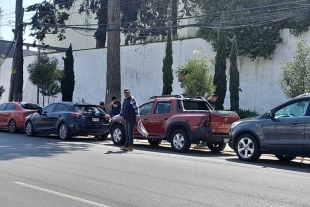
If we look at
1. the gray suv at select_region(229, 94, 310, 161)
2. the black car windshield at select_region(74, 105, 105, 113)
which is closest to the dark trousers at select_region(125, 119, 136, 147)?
the gray suv at select_region(229, 94, 310, 161)

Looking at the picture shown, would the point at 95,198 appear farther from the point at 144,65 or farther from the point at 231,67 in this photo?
the point at 144,65

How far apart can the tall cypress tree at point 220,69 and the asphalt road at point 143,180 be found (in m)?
9.82

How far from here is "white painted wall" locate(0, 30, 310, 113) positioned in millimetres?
23891

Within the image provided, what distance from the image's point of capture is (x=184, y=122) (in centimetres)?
1504

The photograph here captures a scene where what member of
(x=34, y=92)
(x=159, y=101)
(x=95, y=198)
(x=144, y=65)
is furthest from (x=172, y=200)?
(x=34, y=92)

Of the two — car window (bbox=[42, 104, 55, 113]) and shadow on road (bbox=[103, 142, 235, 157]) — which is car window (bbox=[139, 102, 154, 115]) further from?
car window (bbox=[42, 104, 55, 113])

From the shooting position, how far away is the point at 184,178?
10086 millimetres

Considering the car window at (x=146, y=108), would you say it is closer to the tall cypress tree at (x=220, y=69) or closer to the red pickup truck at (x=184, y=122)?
the red pickup truck at (x=184, y=122)

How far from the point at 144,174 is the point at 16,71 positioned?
21.0m

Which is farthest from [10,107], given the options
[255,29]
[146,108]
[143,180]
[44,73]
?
[143,180]

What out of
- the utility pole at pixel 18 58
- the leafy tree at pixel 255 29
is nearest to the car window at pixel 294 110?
the leafy tree at pixel 255 29

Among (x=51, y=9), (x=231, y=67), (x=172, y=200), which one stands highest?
(x=51, y=9)

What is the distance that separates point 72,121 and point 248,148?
7829 mm

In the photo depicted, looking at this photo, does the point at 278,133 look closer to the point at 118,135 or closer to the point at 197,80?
the point at 118,135
